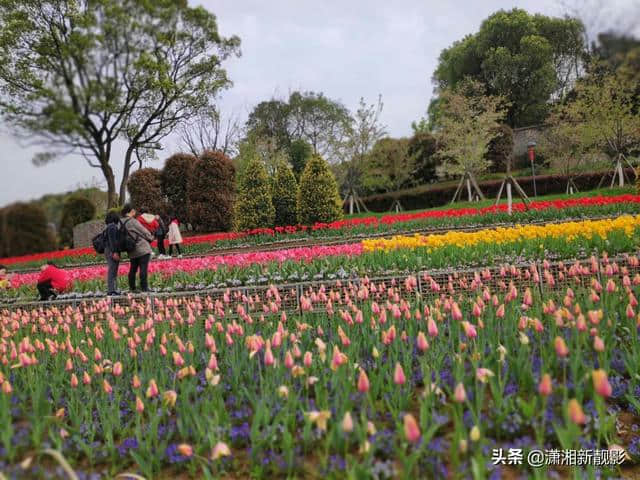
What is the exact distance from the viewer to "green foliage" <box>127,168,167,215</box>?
24.8 metres

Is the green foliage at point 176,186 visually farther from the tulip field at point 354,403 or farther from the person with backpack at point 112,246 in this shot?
the tulip field at point 354,403

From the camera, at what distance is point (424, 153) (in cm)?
3506

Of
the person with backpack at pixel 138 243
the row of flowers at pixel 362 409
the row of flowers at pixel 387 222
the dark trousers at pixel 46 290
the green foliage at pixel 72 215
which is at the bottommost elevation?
the row of flowers at pixel 362 409

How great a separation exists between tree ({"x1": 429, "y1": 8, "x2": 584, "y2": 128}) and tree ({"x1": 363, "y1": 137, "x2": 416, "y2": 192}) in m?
9.43

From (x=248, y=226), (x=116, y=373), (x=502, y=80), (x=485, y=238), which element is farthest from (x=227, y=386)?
(x=502, y=80)

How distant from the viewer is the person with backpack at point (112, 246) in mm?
8812

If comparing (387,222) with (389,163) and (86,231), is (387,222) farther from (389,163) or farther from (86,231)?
(86,231)

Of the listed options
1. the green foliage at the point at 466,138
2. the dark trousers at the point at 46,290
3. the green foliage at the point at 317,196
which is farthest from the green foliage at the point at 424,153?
the dark trousers at the point at 46,290

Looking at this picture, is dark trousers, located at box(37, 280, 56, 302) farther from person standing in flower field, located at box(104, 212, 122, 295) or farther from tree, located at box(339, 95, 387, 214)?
tree, located at box(339, 95, 387, 214)

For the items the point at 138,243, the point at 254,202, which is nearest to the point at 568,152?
the point at 254,202

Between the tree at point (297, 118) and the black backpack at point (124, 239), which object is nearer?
the black backpack at point (124, 239)

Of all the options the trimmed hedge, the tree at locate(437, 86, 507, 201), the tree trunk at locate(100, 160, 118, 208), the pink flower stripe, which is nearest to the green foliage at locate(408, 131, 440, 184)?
the trimmed hedge

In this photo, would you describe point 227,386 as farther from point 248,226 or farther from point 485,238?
point 248,226

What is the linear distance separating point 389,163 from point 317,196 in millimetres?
16232
